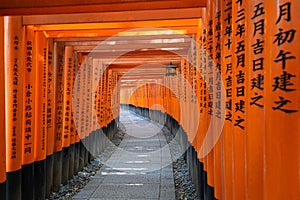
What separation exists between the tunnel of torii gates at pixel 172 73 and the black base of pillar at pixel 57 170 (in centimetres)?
2

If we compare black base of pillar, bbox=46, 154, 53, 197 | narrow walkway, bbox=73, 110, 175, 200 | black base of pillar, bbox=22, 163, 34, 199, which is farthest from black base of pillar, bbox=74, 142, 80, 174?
black base of pillar, bbox=22, 163, 34, 199

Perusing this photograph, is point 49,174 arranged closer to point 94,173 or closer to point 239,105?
point 94,173

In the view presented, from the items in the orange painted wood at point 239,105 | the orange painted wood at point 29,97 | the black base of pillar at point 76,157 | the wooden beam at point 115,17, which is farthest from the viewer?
the black base of pillar at point 76,157

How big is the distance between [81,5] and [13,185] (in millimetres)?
2759

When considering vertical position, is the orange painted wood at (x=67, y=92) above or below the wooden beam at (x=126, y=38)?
below

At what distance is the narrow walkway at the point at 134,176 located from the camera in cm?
772

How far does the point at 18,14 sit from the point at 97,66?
743 centimetres

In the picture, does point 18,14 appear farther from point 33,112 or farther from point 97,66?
point 97,66

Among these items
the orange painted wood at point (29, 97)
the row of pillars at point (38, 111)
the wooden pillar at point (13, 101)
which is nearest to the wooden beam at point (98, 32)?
the row of pillars at point (38, 111)

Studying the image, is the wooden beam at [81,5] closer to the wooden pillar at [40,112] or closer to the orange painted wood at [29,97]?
the orange painted wood at [29,97]

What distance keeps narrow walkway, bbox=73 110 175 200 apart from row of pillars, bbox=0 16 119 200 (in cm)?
81

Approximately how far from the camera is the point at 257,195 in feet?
7.79

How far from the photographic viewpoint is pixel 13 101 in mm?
5379

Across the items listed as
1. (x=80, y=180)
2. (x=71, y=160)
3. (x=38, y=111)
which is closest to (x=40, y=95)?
(x=38, y=111)
